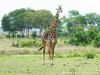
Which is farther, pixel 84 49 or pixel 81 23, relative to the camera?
pixel 81 23

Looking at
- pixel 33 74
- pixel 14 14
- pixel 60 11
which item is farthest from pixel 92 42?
pixel 14 14

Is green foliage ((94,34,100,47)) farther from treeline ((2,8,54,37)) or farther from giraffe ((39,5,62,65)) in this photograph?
treeline ((2,8,54,37))

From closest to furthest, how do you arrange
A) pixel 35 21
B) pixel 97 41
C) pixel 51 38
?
pixel 51 38 → pixel 97 41 → pixel 35 21

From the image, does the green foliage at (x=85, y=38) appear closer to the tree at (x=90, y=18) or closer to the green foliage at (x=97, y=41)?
the green foliage at (x=97, y=41)

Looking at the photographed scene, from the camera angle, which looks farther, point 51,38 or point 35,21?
point 35,21

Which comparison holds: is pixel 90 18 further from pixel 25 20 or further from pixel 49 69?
pixel 49 69

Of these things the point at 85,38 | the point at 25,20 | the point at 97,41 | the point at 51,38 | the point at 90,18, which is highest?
the point at 90,18

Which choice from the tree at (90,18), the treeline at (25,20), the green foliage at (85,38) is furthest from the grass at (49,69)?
the tree at (90,18)

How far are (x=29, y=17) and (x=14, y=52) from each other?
201 ft

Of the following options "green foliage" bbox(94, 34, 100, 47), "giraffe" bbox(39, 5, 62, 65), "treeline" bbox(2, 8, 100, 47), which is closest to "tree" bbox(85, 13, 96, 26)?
"treeline" bbox(2, 8, 100, 47)

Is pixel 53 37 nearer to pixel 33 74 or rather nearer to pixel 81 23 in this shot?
pixel 33 74

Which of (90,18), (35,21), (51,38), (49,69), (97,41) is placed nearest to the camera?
(49,69)

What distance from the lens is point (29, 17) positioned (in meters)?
87.9

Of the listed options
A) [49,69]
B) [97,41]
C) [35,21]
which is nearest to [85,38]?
[97,41]
